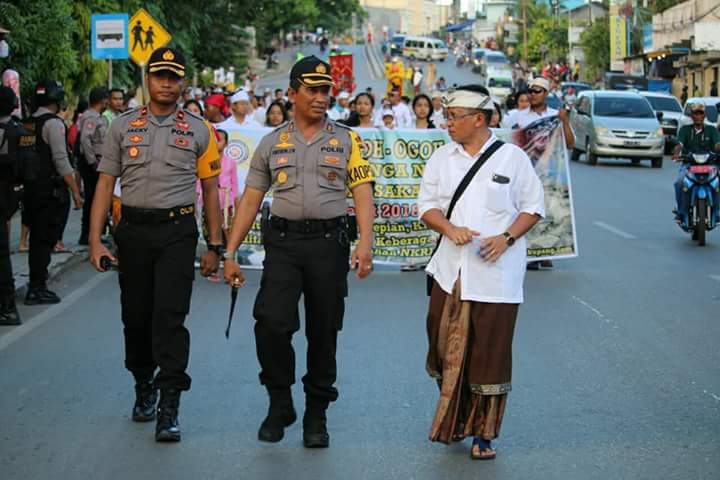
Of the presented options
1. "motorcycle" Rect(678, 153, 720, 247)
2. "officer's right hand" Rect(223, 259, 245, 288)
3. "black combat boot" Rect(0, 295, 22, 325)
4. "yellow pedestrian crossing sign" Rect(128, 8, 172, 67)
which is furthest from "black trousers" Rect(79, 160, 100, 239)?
"officer's right hand" Rect(223, 259, 245, 288)

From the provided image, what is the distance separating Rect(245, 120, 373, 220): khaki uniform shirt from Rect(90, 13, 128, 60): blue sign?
49.7 feet

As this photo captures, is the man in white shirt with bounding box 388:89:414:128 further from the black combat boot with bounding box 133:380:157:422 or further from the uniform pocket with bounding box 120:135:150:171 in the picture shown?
the uniform pocket with bounding box 120:135:150:171

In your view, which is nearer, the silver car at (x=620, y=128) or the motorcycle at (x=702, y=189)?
the motorcycle at (x=702, y=189)

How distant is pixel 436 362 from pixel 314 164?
3.86 feet

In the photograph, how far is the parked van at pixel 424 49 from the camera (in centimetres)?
12255

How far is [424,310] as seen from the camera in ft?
38.5


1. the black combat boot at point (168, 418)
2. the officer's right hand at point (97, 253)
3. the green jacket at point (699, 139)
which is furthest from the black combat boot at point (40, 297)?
the green jacket at point (699, 139)

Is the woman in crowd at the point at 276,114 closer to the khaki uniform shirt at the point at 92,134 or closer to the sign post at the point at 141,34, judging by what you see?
the khaki uniform shirt at the point at 92,134

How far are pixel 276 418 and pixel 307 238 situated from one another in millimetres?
952

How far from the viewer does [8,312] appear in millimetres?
10969

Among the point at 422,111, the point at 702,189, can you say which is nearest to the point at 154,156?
the point at 422,111

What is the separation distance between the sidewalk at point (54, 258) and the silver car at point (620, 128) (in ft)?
57.7

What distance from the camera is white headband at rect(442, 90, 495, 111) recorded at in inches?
263

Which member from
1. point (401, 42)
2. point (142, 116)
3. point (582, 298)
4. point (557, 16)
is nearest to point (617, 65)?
point (557, 16)
